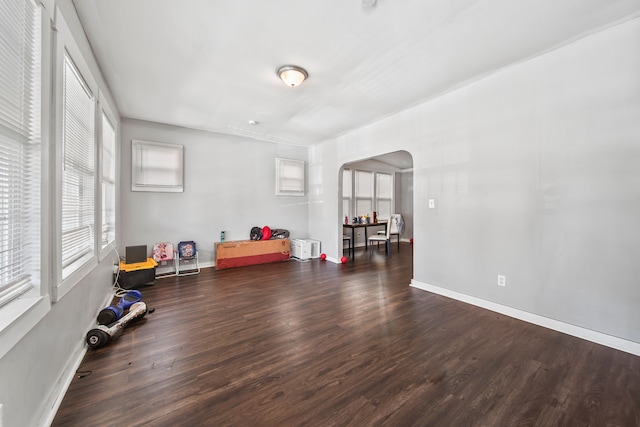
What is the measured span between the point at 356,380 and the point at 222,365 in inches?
39.0

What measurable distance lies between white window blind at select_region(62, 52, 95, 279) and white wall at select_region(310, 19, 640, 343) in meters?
3.77

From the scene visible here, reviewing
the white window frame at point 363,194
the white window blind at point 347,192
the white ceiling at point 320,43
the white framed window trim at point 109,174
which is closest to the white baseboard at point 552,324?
the white ceiling at point 320,43

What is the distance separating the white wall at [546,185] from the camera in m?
2.15

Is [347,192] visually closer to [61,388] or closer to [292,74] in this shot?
[292,74]

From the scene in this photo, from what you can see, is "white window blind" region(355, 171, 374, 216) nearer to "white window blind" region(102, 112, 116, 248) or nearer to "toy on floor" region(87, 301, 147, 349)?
"white window blind" region(102, 112, 116, 248)

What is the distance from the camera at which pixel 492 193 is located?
294cm

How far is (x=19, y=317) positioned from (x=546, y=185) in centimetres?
389

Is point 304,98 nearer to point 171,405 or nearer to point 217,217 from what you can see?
point 217,217

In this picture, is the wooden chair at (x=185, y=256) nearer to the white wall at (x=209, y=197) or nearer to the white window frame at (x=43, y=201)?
Answer: the white wall at (x=209, y=197)

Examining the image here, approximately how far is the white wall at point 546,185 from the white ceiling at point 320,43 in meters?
0.29

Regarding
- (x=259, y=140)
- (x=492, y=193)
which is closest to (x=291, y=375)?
(x=492, y=193)

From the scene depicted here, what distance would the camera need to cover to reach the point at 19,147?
1.26 meters

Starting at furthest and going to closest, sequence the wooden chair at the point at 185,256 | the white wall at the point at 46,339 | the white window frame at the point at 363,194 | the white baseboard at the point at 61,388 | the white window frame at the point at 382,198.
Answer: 1. the white window frame at the point at 382,198
2. the white window frame at the point at 363,194
3. the wooden chair at the point at 185,256
4. the white baseboard at the point at 61,388
5. the white wall at the point at 46,339

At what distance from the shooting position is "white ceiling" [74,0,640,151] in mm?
1999
